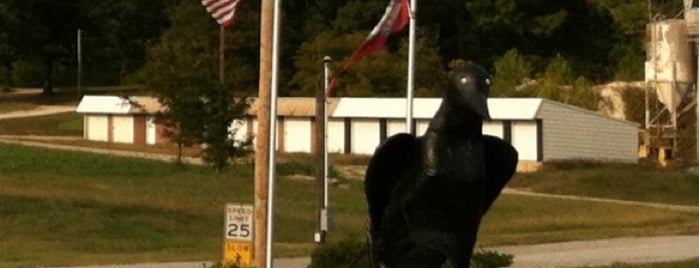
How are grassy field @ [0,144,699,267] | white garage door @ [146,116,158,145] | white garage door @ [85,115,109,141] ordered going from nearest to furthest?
grassy field @ [0,144,699,267] → white garage door @ [146,116,158,145] → white garage door @ [85,115,109,141]

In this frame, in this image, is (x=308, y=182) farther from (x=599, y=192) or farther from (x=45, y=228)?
(x=45, y=228)

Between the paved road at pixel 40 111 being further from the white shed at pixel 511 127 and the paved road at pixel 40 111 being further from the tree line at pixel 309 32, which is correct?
the white shed at pixel 511 127

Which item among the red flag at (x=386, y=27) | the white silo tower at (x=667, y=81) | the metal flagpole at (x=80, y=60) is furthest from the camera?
the metal flagpole at (x=80, y=60)

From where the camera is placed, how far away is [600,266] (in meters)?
25.2

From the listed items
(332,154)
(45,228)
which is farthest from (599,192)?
(45,228)

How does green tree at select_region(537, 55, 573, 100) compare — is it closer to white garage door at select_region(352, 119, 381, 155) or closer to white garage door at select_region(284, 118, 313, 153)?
white garage door at select_region(352, 119, 381, 155)

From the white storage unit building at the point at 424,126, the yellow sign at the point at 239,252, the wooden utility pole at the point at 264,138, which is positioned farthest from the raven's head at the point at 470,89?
the white storage unit building at the point at 424,126

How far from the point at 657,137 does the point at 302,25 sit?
29.8m

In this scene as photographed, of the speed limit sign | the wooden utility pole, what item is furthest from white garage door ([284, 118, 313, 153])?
the speed limit sign

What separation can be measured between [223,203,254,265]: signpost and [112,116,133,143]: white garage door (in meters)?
50.4

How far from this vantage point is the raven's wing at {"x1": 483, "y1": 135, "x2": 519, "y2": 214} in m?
10.7

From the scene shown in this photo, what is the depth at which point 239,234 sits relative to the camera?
58.4 feet

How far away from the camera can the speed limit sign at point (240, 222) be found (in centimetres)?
1759

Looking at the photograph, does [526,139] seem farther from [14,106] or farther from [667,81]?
[14,106]
